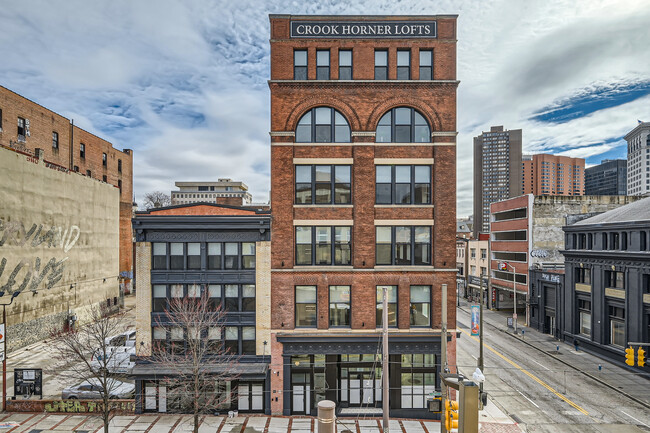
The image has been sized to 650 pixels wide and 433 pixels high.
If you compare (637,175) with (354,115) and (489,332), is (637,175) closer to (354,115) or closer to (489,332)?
(489,332)

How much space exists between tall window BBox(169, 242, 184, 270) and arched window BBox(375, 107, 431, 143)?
45.1 ft

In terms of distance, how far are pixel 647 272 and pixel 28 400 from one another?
44.4m

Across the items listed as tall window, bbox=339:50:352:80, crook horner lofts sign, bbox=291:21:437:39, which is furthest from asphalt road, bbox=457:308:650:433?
crook horner lofts sign, bbox=291:21:437:39

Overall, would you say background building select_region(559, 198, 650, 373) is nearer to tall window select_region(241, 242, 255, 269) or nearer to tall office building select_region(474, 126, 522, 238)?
tall window select_region(241, 242, 255, 269)

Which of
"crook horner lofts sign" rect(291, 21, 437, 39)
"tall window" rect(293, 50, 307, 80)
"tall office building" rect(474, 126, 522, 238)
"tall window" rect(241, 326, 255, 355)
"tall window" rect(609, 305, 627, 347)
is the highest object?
"tall office building" rect(474, 126, 522, 238)

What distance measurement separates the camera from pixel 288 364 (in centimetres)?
2178

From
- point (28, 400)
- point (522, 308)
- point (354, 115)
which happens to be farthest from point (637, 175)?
point (28, 400)

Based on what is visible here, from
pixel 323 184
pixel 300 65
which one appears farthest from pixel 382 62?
pixel 323 184

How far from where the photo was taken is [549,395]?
25141mm

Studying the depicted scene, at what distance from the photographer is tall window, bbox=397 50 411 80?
74.1 feet

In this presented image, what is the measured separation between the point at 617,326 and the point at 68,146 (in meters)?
65.7

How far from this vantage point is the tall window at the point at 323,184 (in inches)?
883

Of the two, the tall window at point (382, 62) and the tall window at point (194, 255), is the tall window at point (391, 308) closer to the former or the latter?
the tall window at point (194, 255)

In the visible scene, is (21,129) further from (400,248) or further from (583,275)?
(583,275)
